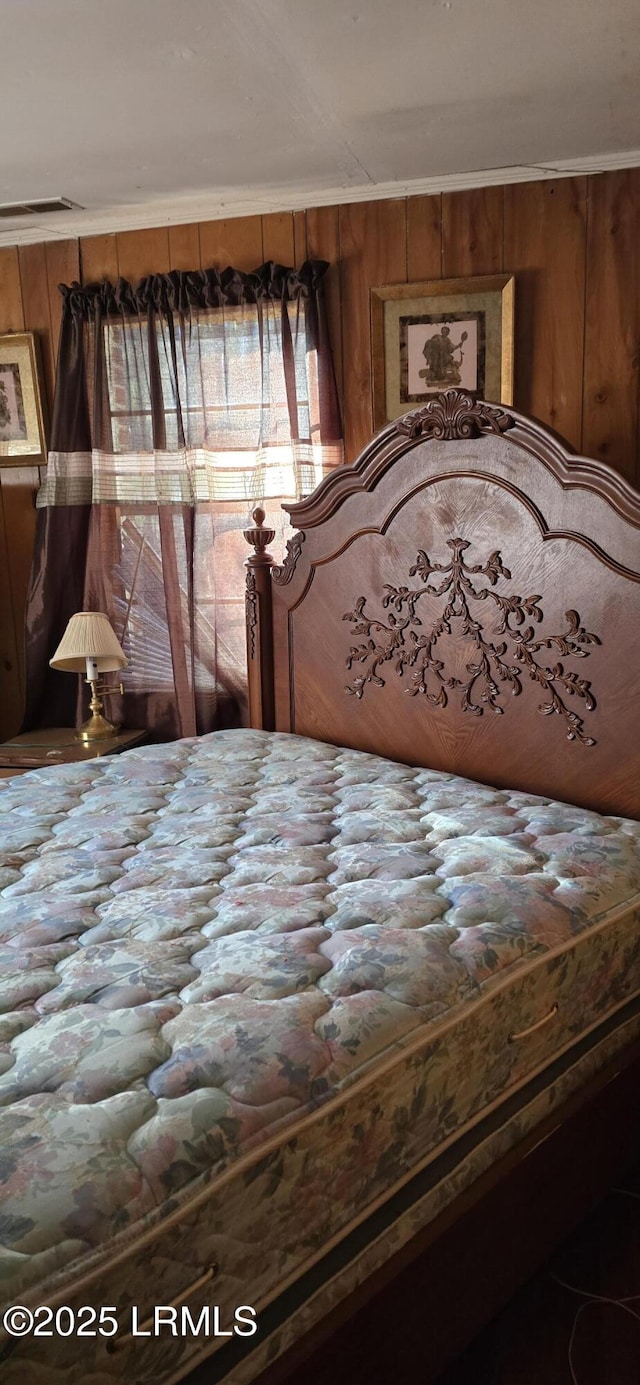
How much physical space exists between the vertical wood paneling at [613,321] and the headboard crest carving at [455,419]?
2.21 feet

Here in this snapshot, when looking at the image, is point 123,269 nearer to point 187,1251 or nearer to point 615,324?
point 615,324

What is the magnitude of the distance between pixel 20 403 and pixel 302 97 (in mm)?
1648

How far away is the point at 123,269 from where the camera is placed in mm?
3168

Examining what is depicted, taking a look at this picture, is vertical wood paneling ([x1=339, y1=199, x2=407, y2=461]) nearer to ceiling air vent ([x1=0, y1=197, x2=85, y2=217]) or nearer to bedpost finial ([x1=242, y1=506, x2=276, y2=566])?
bedpost finial ([x1=242, y1=506, x2=276, y2=566])

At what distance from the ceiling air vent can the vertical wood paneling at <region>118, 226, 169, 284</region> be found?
0.65 feet

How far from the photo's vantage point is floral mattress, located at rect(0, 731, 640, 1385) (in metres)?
0.88

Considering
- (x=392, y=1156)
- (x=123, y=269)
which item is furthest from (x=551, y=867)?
(x=123, y=269)

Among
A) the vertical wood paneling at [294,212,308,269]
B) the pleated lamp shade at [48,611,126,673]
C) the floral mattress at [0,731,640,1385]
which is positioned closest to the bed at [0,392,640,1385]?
the floral mattress at [0,731,640,1385]

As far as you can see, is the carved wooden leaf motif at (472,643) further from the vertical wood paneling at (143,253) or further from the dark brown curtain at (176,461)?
the vertical wood paneling at (143,253)

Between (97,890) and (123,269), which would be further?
(123,269)

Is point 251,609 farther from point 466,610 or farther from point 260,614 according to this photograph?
point 466,610

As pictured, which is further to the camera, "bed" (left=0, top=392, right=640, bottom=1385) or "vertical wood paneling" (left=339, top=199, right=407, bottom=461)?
"vertical wood paneling" (left=339, top=199, right=407, bottom=461)

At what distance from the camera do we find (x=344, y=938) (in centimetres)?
134

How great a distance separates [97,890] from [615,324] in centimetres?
217
